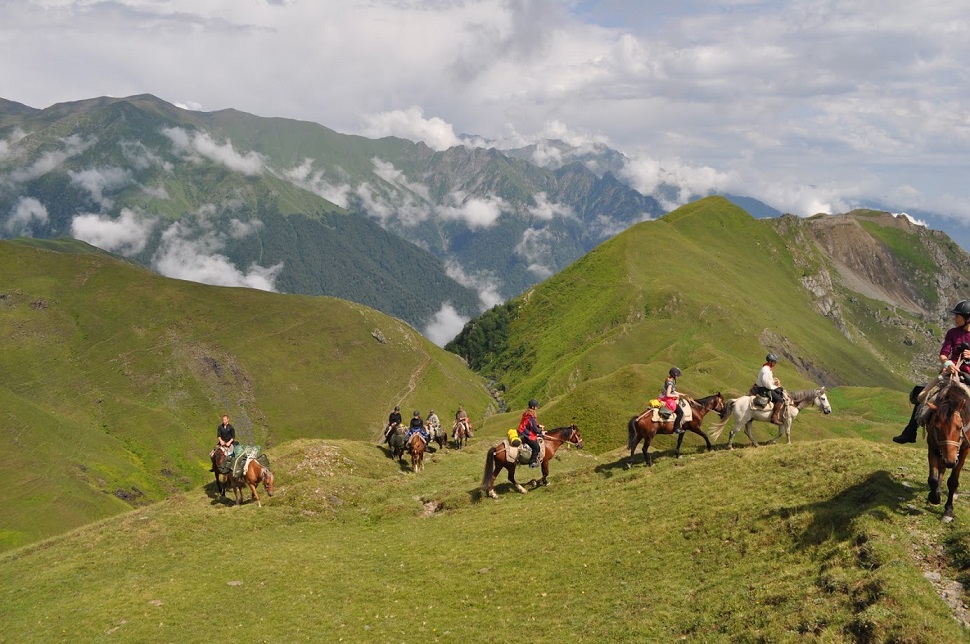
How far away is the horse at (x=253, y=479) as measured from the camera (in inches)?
1412

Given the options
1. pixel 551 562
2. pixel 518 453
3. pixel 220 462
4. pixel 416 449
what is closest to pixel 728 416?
pixel 518 453

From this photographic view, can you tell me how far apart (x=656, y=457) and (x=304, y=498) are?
20.8 metres

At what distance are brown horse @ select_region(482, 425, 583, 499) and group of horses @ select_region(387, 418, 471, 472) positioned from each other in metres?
10.9

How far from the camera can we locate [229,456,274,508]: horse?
3588 cm

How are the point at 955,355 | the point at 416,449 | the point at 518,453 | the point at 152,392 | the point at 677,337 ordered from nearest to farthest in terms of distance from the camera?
the point at 955,355
the point at 518,453
the point at 416,449
the point at 677,337
the point at 152,392

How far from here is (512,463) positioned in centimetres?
3325

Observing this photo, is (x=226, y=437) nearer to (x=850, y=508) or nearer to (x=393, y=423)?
(x=393, y=423)

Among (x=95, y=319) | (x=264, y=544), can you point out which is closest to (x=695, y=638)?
(x=264, y=544)

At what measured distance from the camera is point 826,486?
22.6 m

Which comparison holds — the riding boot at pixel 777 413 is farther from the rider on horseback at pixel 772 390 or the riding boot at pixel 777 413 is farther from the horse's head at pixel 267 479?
the horse's head at pixel 267 479

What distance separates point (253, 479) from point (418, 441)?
12300mm

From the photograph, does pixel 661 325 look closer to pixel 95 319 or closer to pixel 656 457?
pixel 656 457

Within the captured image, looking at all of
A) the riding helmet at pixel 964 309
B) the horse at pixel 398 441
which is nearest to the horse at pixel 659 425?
the riding helmet at pixel 964 309

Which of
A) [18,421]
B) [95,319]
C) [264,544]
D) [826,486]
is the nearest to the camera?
[826,486]
